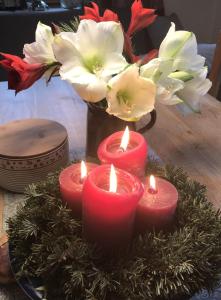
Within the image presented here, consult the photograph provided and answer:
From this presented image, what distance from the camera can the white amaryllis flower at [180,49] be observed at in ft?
2.08

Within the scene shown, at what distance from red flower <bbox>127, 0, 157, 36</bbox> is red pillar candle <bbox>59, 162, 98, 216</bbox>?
1.14 feet

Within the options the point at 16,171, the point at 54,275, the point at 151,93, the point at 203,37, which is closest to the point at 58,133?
the point at 16,171

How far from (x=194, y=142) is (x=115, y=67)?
1.64 ft

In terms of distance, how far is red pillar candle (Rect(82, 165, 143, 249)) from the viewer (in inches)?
17.2

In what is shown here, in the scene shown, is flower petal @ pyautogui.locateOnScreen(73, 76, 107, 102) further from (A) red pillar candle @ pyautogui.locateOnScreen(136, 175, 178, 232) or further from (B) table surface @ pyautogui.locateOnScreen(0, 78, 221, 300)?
(B) table surface @ pyautogui.locateOnScreen(0, 78, 221, 300)

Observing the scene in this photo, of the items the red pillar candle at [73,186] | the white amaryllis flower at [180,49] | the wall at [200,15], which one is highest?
the white amaryllis flower at [180,49]


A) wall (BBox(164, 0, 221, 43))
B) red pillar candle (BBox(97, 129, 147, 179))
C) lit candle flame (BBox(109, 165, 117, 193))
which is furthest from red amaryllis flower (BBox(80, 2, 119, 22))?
wall (BBox(164, 0, 221, 43))

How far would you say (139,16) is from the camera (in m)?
0.72

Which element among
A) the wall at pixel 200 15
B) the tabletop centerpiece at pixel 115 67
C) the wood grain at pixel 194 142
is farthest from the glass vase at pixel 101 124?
the wall at pixel 200 15

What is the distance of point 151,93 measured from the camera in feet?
1.97

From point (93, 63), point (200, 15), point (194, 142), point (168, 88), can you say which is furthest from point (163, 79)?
point (200, 15)

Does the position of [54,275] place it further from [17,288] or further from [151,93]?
[151,93]

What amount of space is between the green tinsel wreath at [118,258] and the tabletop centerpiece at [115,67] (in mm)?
197

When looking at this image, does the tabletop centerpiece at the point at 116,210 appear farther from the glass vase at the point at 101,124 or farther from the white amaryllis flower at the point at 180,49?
the glass vase at the point at 101,124
